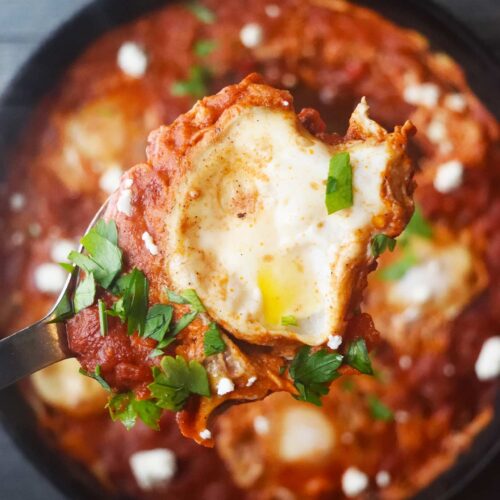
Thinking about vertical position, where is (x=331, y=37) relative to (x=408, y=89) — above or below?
above

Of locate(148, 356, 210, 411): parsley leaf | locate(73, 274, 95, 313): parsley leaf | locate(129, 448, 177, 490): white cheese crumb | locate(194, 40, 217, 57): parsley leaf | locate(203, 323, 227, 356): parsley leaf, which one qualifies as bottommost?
locate(129, 448, 177, 490): white cheese crumb

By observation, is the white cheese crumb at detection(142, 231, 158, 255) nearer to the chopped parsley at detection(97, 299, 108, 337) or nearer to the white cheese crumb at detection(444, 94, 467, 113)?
the chopped parsley at detection(97, 299, 108, 337)

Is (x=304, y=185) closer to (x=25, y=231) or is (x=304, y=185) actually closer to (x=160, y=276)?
(x=160, y=276)

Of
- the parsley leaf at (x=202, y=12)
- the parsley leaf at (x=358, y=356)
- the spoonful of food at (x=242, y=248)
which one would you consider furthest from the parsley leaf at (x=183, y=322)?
the parsley leaf at (x=202, y=12)

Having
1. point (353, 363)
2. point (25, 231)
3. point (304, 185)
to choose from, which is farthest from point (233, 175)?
point (25, 231)

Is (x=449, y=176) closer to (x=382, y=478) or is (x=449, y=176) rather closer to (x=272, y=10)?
(x=272, y=10)

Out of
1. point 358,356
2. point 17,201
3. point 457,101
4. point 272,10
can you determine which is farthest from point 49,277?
point 457,101

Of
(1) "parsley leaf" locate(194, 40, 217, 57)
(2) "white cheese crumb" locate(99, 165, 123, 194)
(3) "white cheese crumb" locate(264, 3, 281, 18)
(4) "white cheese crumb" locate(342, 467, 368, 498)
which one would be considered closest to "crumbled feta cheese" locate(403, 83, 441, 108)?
(3) "white cheese crumb" locate(264, 3, 281, 18)
